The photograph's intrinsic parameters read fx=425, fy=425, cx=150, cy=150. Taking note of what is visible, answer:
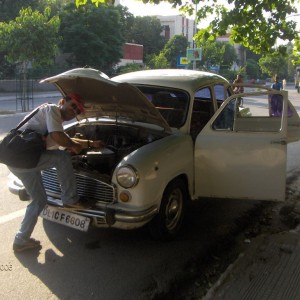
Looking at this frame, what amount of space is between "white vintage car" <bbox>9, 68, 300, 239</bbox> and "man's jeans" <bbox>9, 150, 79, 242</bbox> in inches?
6.3

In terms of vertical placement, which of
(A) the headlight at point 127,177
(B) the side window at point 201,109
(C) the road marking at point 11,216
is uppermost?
(B) the side window at point 201,109

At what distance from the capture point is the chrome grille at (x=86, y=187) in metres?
4.21

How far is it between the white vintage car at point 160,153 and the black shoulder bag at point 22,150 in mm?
593

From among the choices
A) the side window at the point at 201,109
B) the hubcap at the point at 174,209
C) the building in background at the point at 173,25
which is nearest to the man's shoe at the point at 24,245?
the hubcap at the point at 174,209

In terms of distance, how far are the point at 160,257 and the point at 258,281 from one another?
1018 mm

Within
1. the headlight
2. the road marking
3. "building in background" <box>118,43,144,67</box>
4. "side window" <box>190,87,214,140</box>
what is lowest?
the road marking

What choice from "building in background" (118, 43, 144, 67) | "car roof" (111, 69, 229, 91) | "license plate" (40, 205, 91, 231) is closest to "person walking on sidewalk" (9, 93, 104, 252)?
"license plate" (40, 205, 91, 231)

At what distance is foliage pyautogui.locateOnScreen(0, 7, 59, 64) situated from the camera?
57.6 ft

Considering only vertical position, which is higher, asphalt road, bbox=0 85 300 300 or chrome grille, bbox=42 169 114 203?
chrome grille, bbox=42 169 114 203

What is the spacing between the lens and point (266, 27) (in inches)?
299

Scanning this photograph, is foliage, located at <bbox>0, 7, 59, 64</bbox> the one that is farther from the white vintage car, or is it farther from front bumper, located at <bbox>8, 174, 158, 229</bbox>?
front bumper, located at <bbox>8, 174, 158, 229</bbox>

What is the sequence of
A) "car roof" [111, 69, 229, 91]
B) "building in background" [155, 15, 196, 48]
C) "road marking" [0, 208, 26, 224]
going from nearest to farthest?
"road marking" [0, 208, 26, 224]
"car roof" [111, 69, 229, 91]
"building in background" [155, 15, 196, 48]

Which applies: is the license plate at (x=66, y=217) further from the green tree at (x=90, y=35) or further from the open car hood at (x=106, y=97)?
the green tree at (x=90, y=35)

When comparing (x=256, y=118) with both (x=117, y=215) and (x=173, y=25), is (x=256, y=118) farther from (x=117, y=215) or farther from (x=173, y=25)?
(x=173, y=25)
